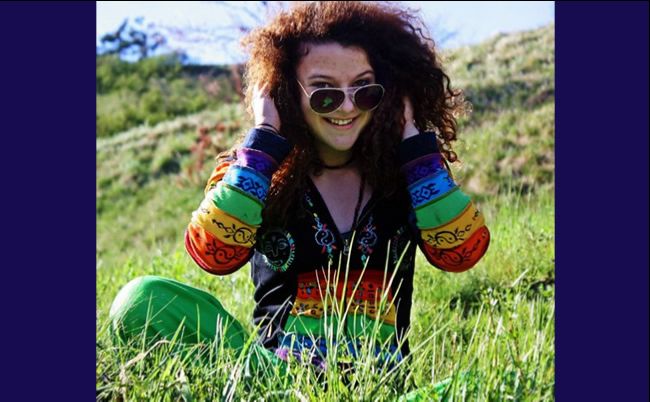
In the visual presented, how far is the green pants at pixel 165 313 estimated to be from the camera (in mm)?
2305

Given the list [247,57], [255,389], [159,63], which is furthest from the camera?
[159,63]

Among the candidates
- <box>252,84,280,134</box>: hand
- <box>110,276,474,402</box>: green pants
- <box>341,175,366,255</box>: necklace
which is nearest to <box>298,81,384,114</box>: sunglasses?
<box>252,84,280,134</box>: hand

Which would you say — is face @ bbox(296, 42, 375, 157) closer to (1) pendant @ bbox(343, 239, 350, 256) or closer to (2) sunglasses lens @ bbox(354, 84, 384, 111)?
(2) sunglasses lens @ bbox(354, 84, 384, 111)

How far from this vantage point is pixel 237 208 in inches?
82.5

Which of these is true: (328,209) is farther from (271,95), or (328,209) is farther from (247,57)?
(247,57)

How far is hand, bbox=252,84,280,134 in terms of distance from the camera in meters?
2.22

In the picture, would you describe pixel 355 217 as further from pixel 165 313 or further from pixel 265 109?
pixel 165 313

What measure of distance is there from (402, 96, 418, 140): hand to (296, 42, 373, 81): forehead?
0.17 metres

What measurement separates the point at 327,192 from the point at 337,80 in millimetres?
320

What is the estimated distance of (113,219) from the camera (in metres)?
8.63

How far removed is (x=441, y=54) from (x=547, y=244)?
4.16ft

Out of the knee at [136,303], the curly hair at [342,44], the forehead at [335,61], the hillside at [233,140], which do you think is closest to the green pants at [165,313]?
the knee at [136,303]

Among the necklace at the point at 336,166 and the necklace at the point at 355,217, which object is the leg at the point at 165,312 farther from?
the necklace at the point at 336,166

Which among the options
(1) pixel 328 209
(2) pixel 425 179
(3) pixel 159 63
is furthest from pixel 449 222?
(3) pixel 159 63
